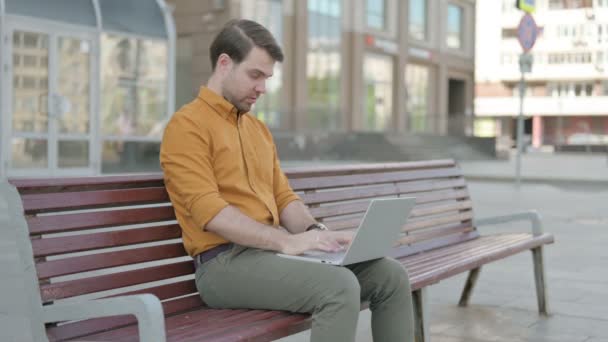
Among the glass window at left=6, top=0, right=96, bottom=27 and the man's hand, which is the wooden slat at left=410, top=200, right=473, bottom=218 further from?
the glass window at left=6, top=0, right=96, bottom=27

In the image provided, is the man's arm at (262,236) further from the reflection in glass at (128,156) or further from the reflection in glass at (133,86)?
the reflection in glass at (128,156)

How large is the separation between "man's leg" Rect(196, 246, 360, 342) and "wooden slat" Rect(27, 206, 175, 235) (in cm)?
30

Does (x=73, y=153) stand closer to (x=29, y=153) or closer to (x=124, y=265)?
(x=29, y=153)

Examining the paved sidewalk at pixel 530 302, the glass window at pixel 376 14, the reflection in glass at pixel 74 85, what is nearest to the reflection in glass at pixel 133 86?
the reflection in glass at pixel 74 85

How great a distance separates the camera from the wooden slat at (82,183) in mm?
2979

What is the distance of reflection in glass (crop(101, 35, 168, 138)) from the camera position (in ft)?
59.0

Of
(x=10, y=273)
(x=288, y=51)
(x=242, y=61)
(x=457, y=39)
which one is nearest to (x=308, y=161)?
(x=288, y=51)

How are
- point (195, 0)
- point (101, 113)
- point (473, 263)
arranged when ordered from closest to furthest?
1. point (473, 263)
2. point (101, 113)
3. point (195, 0)

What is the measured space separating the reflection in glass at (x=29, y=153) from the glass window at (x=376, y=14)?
23.2 meters

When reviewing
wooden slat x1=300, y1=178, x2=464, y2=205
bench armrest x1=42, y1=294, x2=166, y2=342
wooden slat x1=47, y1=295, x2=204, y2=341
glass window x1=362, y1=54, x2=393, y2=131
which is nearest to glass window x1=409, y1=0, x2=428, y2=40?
glass window x1=362, y1=54, x2=393, y2=131

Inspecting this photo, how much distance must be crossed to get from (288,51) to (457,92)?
1989 centimetres

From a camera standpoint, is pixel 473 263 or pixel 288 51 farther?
pixel 288 51

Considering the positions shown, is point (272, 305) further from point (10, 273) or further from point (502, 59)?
point (502, 59)

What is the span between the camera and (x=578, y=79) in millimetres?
78500
